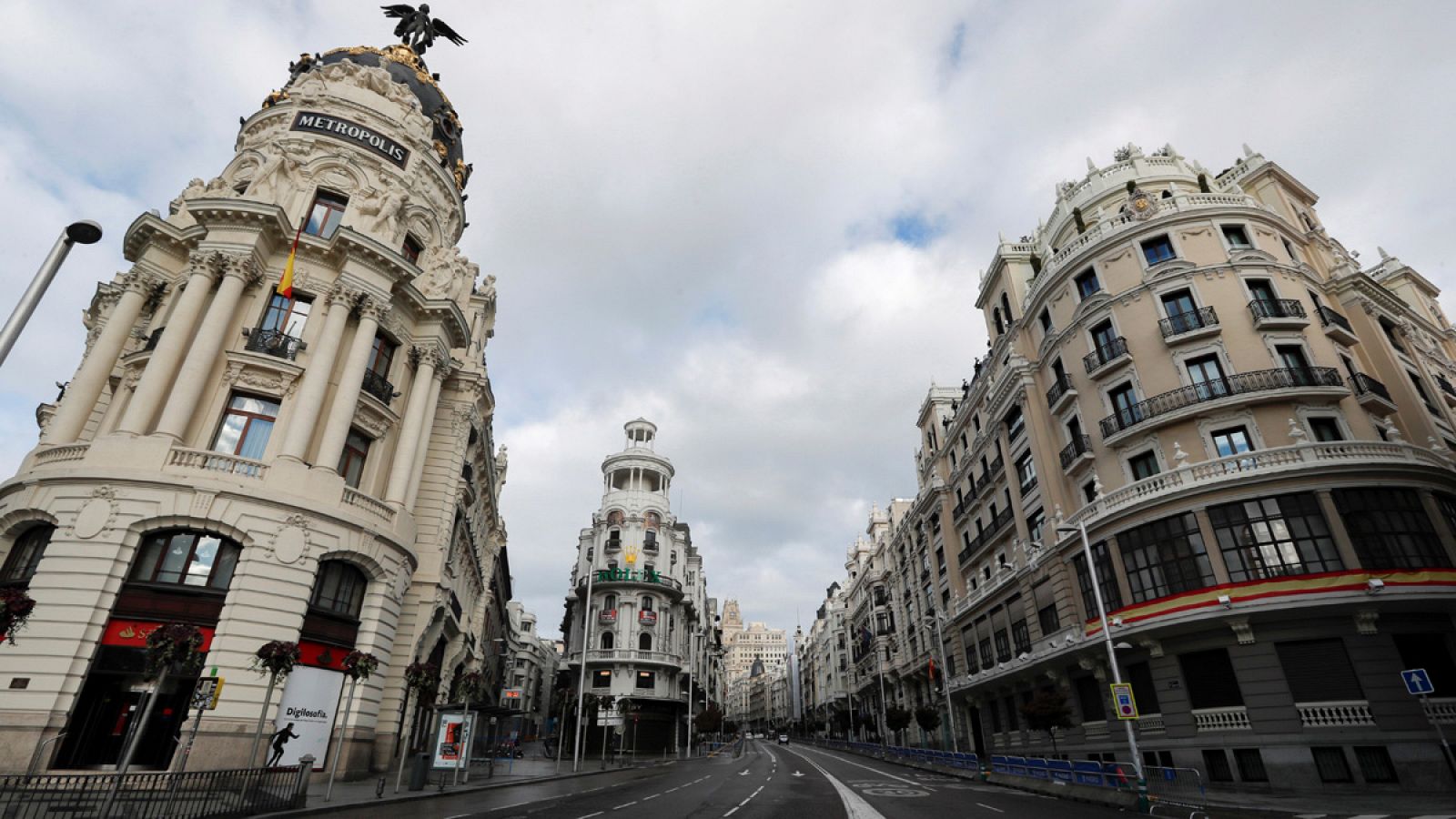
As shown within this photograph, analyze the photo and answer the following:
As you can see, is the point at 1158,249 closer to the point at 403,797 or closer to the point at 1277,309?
the point at 1277,309

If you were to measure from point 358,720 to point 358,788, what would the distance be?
3.09 metres

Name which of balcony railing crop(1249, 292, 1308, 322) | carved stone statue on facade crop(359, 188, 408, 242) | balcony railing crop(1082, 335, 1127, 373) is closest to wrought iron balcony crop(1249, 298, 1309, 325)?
balcony railing crop(1249, 292, 1308, 322)

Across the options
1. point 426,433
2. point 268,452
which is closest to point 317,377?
point 268,452

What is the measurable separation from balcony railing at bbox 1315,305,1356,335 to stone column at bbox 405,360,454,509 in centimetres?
3779

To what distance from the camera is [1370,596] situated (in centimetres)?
1939

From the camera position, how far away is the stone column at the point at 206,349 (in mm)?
20406

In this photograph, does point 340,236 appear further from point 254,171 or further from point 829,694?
point 829,694

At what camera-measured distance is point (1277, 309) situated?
25312 mm

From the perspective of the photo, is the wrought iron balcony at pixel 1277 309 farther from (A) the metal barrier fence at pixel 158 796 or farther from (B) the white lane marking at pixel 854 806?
(A) the metal barrier fence at pixel 158 796

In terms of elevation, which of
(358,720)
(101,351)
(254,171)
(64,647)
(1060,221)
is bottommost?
(358,720)

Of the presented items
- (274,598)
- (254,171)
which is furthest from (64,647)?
(254,171)

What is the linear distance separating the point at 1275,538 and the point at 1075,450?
28.2ft

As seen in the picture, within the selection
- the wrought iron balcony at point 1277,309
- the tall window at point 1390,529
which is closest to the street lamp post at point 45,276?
the tall window at point 1390,529

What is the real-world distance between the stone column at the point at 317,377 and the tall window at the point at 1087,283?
32817 millimetres
